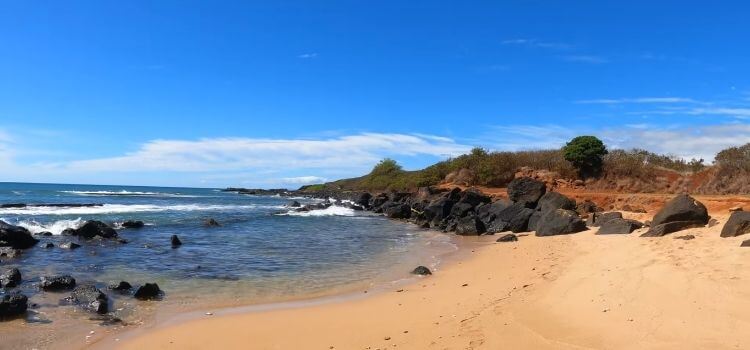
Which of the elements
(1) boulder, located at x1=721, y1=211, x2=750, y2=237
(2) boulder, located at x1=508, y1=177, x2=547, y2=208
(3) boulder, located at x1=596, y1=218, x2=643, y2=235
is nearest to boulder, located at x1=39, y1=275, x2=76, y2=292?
(1) boulder, located at x1=721, y1=211, x2=750, y2=237

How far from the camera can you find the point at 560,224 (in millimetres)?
18938

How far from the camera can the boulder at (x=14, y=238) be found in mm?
16472

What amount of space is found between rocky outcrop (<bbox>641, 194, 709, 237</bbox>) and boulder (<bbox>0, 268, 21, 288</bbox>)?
16589mm

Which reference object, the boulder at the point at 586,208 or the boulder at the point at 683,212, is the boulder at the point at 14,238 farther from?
the boulder at the point at 586,208

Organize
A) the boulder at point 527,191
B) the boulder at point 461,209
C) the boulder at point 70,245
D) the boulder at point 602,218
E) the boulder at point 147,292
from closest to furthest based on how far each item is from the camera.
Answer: the boulder at point 147,292 → the boulder at point 70,245 → the boulder at point 602,218 → the boulder at point 527,191 → the boulder at point 461,209

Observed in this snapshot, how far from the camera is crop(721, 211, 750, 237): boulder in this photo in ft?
38.3

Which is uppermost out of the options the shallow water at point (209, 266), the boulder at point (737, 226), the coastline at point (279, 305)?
the boulder at point (737, 226)

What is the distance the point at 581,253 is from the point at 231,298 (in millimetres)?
9491

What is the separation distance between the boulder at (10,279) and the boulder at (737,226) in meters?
16.8

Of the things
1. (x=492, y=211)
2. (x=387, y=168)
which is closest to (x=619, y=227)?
(x=492, y=211)

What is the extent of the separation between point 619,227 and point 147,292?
14.7 m

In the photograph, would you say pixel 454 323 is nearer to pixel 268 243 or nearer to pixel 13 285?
pixel 13 285

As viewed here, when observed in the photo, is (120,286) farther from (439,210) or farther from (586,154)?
(586,154)

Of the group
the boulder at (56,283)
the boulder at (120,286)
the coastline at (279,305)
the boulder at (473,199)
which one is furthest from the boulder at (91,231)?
the boulder at (473,199)
